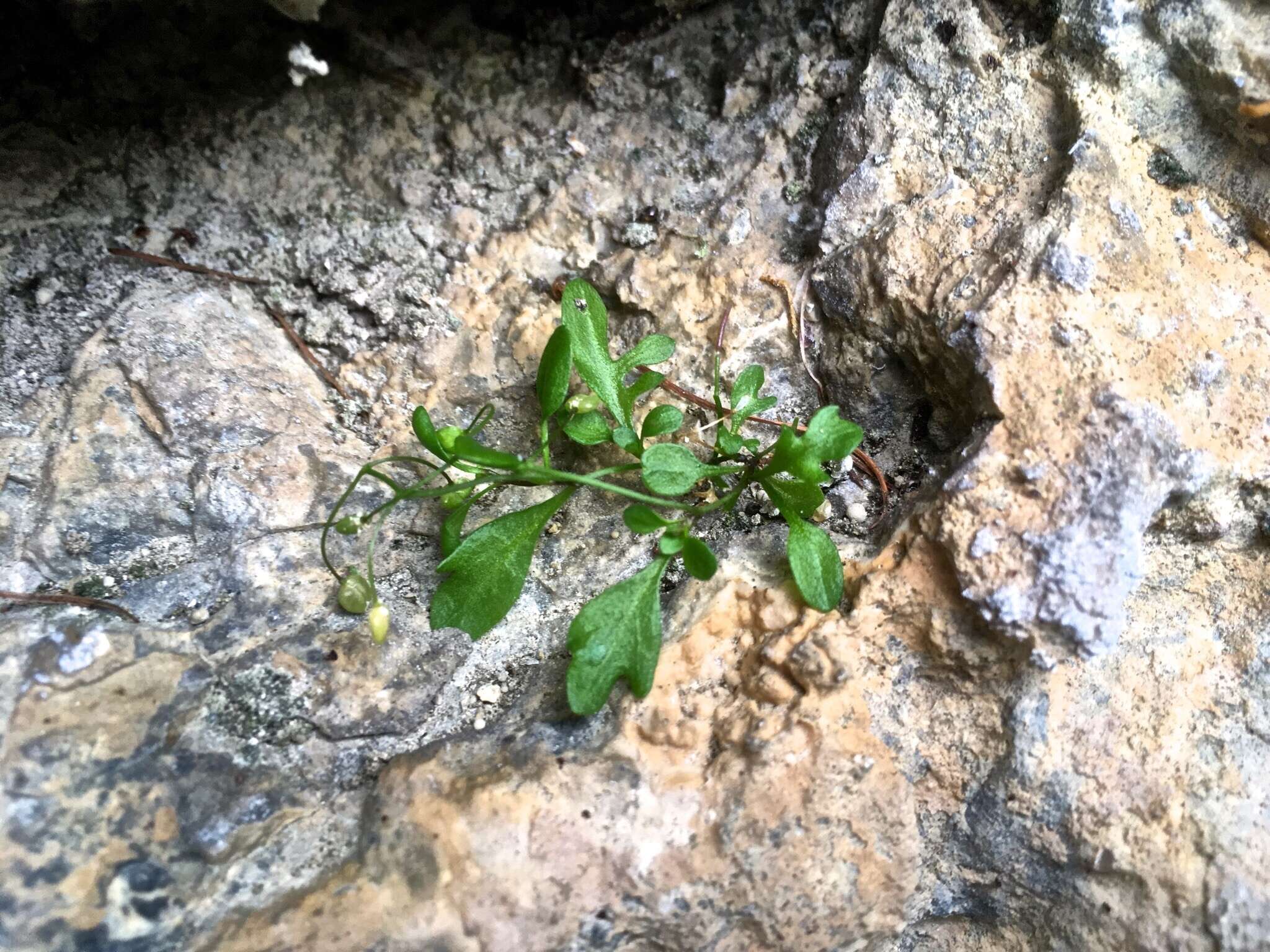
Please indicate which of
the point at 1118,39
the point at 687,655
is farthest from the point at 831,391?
the point at 1118,39

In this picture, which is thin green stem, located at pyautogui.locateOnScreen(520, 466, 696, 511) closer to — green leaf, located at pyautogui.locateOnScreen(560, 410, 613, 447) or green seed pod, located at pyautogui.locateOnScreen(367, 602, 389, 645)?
green leaf, located at pyautogui.locateOnScreen(560, 410, 613, 447)

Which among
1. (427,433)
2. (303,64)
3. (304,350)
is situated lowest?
(304,350)

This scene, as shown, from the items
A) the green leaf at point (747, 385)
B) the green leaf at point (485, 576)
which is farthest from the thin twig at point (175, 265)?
the green leaf at point (747, 385)

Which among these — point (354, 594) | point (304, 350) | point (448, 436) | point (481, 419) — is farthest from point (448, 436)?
point (304, 350)

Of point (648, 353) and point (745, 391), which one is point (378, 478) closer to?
point (648, 353)

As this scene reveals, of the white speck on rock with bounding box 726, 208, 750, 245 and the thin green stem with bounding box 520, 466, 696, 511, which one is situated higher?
the white speck on rock with bounding box 726, 208, 750, 245

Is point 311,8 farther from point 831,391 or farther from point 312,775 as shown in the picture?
point 312,775

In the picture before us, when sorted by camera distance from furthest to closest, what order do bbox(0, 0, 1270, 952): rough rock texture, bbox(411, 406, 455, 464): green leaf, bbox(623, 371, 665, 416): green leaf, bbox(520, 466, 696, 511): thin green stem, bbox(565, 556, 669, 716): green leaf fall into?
1. bbox(623, 371, 665, 416): green leaf
2. bbox(411, 406, 455, 464): green leaf
3. bbox(520, 466, 696, 511): thin green stem
4. bbox(565, 556, 669, 716): green leaf
5. bbox(0, 0, 1270, 952): rough rock texture

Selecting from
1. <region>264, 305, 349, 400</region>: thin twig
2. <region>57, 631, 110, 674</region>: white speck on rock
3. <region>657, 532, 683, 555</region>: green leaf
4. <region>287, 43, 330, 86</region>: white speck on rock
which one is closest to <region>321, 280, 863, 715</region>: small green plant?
<region>657, 532, 683, 555</region>: green leaf
